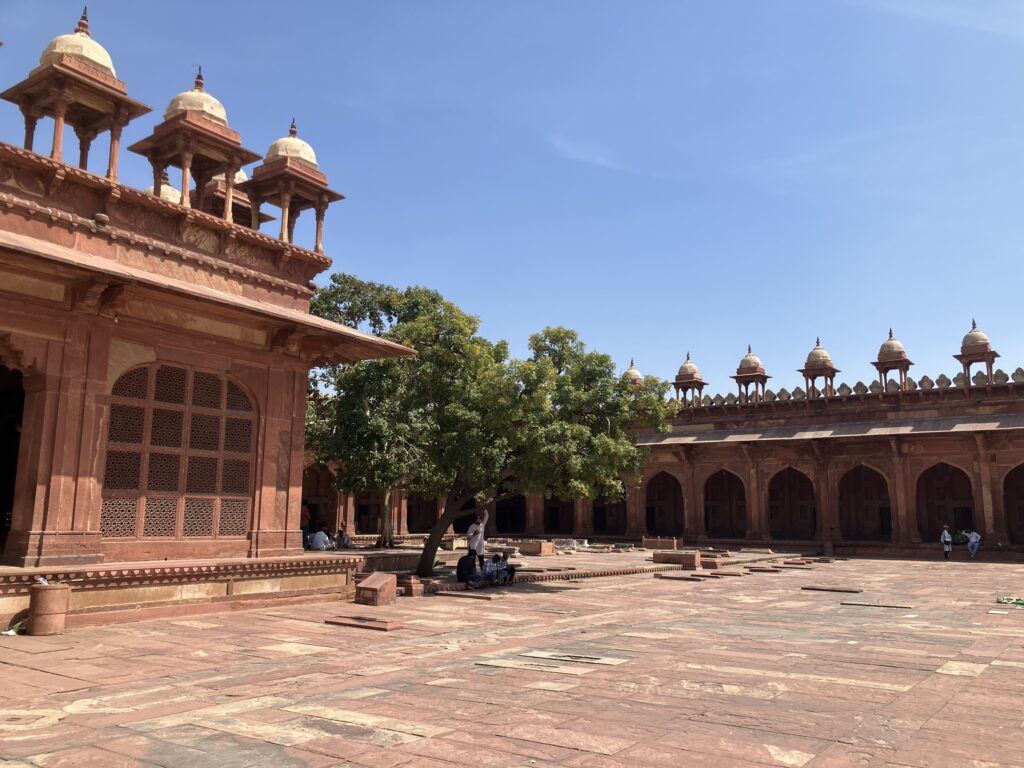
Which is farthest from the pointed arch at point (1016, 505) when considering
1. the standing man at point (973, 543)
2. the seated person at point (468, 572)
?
the seated person at point (468, 572)

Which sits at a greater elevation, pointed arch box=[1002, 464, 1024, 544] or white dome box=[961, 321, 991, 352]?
white dome box=[961, 321, 991, 352]

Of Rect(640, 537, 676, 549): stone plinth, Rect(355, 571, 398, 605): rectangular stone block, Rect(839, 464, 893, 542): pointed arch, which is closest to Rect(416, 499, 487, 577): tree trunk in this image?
Rect(355, 571, 398, 605): rectangular stone block

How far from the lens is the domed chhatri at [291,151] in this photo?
1623cm

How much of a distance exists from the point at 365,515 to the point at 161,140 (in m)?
24.0

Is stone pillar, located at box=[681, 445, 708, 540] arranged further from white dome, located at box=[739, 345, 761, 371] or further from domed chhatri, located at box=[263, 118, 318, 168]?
domed chhatri, located at box=[263, 118, 318, 168]

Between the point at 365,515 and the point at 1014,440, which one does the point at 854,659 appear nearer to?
the point at 1014,440

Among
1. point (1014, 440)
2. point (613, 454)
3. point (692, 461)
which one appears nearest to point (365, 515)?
point (692, 461)

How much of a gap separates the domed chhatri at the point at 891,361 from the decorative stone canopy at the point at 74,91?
31.4 metres

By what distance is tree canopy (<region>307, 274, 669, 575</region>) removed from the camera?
16.0 m

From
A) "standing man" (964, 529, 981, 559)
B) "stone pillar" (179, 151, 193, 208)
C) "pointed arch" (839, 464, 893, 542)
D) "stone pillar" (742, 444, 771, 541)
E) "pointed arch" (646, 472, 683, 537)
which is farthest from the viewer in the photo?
"pointed arch" (646, 472, 683, 537)

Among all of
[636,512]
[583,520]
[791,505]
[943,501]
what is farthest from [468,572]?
[943,501]

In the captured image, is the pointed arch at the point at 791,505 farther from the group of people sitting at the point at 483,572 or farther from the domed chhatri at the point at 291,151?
the domed chhatri at the point at 291,151

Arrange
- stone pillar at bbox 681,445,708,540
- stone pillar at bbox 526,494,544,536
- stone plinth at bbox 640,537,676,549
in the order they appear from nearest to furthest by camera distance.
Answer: stone plinth at bbox 640,537,676,549, stone pillar at bbox 681,445,708,540, stone pillar at bbox 526,494,544,536

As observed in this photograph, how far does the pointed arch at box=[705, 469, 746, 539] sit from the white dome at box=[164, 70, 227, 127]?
102 ft
